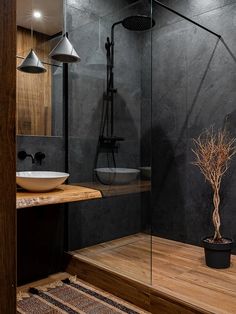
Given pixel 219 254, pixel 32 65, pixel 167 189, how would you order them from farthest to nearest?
pixel 167 189 → pixel 32 65 → pixel 219 254

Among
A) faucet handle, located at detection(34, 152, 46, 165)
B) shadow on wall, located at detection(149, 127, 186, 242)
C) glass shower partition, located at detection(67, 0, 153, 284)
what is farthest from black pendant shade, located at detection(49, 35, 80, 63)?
shadow on wall, located at detection(149, 127, 186, 242)

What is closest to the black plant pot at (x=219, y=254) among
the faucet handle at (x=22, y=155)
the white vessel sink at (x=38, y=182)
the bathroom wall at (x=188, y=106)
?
the bathroom wall at (x=188, y=106)

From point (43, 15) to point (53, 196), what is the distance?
1.62 metres

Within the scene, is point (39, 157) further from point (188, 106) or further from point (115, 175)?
point (188, 106)

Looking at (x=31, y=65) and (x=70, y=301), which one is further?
(x=31, y=65)

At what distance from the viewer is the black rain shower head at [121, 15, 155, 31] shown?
282 centimetres

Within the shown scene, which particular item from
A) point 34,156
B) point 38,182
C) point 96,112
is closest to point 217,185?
point 96,112

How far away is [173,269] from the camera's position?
255 centimetres

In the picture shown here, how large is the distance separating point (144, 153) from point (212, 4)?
5.30ft

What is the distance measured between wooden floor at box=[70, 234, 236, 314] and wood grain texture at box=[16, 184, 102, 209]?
23.8 inches

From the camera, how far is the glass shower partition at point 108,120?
2898 millimetres

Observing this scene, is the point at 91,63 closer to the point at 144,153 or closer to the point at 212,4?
the point at 144,153

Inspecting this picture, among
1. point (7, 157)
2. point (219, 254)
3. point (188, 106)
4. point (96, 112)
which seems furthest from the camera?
point (188, 106)

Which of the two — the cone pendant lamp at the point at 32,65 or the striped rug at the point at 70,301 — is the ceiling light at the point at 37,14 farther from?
the striped rug at the point at 70,301
